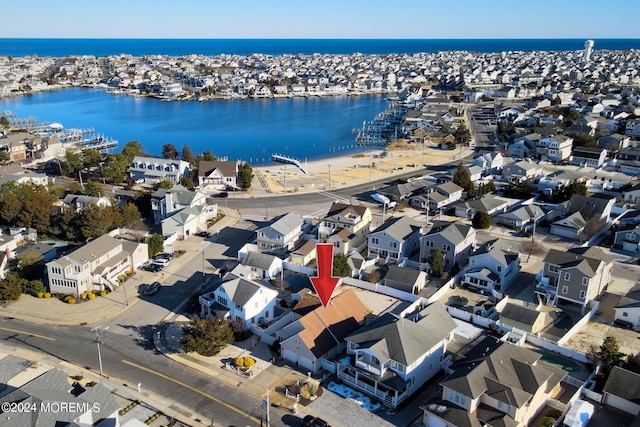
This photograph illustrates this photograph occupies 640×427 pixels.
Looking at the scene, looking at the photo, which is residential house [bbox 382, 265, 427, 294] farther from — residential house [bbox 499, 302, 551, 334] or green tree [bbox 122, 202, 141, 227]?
green tree [bbox 122, 202, 141, 227]

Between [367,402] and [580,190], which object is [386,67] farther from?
[367,402]

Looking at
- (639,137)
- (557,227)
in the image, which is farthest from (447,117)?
(557,227)

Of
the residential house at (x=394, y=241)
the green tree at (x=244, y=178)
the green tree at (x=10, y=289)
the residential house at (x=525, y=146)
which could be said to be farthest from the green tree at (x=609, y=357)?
the residential house at (x=525, y=146)

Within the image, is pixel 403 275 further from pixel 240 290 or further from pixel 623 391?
pixel 623 391

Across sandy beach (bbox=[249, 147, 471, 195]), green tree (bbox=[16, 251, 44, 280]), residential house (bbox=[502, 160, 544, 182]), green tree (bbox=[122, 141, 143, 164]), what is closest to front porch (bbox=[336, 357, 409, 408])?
green tree (bbox=[16, 251, 44, 280])

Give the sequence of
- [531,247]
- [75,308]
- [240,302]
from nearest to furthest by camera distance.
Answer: [240,302], [75,308], [531,247]

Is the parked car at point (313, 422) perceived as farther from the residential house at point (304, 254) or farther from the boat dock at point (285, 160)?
the boat dock at point (285, 160)

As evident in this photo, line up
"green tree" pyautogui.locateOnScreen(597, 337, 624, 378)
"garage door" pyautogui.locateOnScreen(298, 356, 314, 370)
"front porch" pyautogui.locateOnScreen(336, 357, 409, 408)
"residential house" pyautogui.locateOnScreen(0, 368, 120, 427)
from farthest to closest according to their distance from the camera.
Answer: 1. "garage door" pyautogui.locateOnScreen(298, 356, 314, 370)
2. "green tree" pyautogui.locateOnScreen(597, 337, 624, 378)
3. "front porch" pyautogui.locateOnScreen(336, 357, 409, 408)
4. "residential house" pyautogui.locateOnScreen(0, 368, 120, 427)

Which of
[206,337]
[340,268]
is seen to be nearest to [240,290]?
[206,337]
